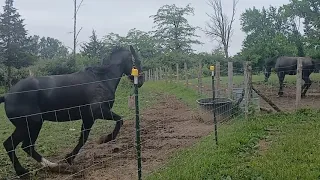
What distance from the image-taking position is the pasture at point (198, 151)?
4980mm

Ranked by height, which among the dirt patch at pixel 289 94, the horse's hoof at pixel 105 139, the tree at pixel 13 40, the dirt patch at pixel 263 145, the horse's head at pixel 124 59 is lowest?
the dirt patch at pixel 263 145

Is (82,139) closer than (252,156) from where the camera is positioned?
No

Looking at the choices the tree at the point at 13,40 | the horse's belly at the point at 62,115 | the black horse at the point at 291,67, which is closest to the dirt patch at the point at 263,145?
the horse's belly at the point at 62,115

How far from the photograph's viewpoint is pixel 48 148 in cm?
712

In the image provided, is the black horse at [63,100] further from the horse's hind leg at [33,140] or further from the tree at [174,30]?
the tree at [174,30]

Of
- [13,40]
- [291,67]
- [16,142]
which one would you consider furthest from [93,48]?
[16,142]

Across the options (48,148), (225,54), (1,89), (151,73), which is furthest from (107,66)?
(225,54)

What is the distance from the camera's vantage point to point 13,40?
A: 3969 cm

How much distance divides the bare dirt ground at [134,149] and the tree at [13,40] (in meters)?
26.9

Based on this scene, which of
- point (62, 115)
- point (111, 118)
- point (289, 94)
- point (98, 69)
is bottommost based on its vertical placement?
point (289, 94)

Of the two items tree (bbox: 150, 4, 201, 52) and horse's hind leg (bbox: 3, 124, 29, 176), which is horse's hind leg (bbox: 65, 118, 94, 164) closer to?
horse's hind leg (bbox: 3, 124, 29, 176)

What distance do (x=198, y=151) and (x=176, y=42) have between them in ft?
181

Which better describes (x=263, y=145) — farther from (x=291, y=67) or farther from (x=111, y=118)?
(x=291, y=67)

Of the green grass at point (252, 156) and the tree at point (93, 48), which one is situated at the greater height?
the tree at point (93, 48)
